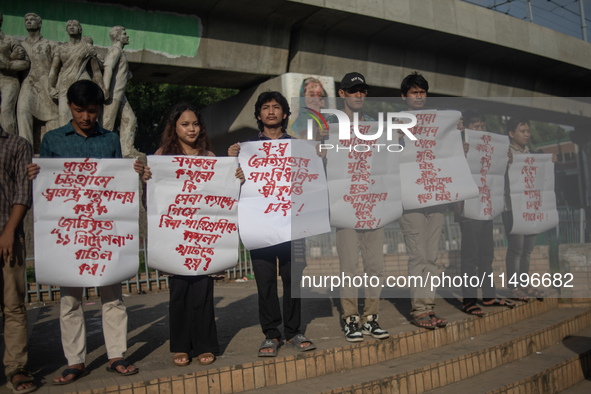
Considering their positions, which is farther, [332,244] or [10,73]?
[332,244]

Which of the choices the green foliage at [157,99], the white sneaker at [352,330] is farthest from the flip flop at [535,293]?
the green foliage at [157,99]

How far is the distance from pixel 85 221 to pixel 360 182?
218 cm

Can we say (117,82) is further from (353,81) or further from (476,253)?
(476,253)

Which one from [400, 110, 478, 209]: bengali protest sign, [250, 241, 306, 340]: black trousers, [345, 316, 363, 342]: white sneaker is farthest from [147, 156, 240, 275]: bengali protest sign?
[400, 110, 478, 209]: bengali protest sign

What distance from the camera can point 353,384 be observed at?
317 cm

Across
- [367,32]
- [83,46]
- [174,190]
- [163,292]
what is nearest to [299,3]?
[367,32]

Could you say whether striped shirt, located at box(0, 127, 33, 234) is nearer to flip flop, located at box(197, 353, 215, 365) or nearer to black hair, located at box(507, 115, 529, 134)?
flip flop, located at box(197, 353, 215, 365)

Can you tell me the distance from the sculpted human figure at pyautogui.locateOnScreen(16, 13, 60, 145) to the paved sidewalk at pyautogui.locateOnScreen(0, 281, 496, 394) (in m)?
3.28

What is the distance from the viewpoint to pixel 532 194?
5402 millimetres

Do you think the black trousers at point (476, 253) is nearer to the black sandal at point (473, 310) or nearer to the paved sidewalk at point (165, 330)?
the black sandal at point (473, 310)

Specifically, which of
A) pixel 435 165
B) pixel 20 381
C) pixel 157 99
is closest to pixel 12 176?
pixel 20 381

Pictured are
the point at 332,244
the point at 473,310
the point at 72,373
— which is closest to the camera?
the point at 72,373

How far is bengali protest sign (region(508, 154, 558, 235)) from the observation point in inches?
209

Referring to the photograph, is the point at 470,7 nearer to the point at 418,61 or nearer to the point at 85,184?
the point at 418,61
